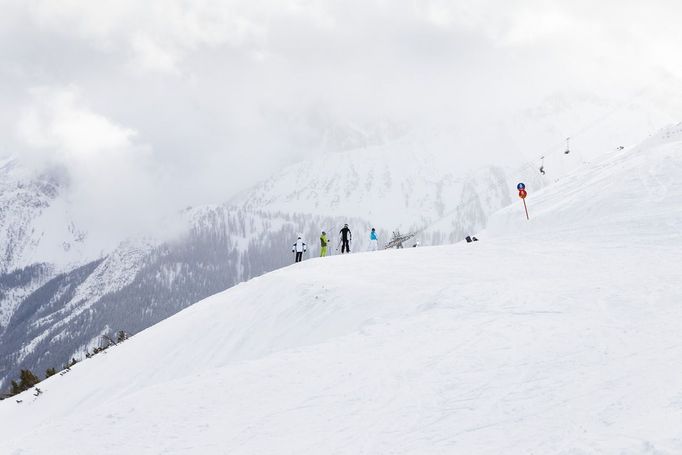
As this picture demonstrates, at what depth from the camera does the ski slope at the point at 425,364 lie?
8.43 metres

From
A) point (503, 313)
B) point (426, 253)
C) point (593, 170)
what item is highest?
point (593, 170)

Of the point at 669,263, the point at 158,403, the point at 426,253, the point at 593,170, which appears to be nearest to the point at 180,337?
the point at 158,403

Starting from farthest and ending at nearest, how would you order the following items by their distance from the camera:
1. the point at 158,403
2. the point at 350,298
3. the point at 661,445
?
the point at 350,298 < the point at 158,403 < the point at 661,445

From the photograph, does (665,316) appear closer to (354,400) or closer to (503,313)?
(503,313)

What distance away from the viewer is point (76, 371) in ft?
86.2

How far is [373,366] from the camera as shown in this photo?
11.9m

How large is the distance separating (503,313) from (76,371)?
22464mm

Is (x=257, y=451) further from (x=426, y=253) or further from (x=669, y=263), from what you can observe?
(x=426, y=253)

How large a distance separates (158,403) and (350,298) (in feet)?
26.0

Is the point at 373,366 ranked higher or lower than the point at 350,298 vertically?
lower

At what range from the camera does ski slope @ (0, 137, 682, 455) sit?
27.7 ft

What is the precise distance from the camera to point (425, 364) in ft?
37.3

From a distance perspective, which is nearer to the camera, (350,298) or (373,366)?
(373,366)

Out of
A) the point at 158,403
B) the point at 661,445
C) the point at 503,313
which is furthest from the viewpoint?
the point at 503,313
